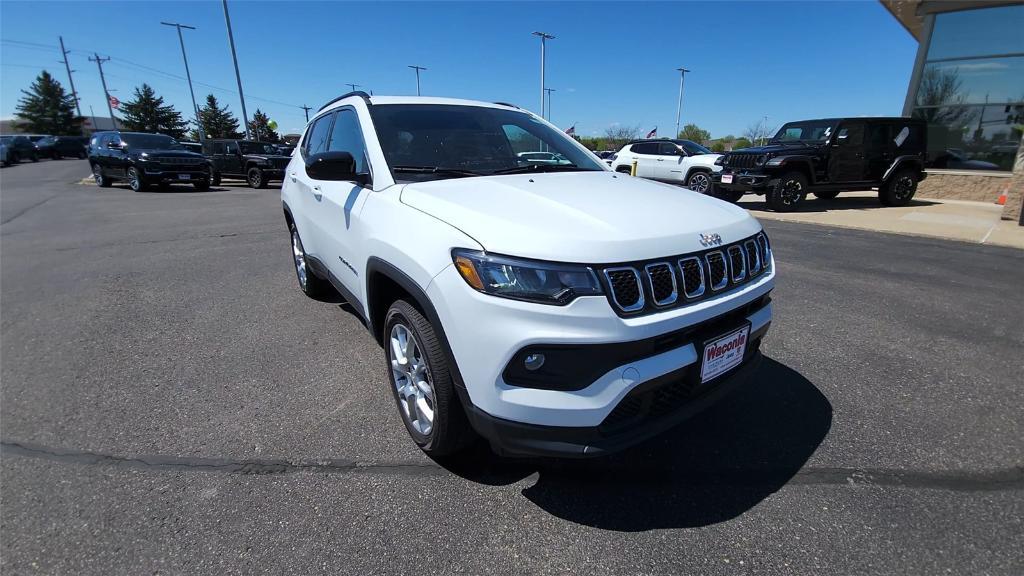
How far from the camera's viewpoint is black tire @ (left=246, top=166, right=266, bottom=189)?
1650 cm

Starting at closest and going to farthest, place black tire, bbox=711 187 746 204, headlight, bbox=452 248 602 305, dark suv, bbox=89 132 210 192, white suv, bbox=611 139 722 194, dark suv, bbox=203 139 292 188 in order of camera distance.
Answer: headlight, bbox=452 248 602 305 → black tire, bbox=711 187 746 204 → white suv, bbox=611 139 722 194 → dark suv, bbox=89 132 210 192 → dark suv, bbox=203 139 292 188

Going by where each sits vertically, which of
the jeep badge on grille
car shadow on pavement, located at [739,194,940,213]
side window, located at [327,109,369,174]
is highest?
side window, located at [327,109,369,174]

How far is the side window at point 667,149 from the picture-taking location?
1414cm

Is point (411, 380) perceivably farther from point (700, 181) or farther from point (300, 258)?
point (700, 181)

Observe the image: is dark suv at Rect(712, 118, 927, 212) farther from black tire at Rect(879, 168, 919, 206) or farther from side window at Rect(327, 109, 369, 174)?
side window at Rect(327, 109, 369, 174)

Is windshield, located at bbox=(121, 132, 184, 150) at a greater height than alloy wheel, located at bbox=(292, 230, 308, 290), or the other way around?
windshield, located at bbox=(121, 132, 184, 150)

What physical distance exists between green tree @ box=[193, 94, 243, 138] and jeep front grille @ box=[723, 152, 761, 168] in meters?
71.2

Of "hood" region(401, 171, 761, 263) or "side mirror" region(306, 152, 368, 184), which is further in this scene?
"side mirror" region(306, 152, 368, 184)

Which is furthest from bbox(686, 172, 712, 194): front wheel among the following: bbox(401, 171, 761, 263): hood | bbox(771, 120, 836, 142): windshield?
bbox(401, 171, 761, 263): hood

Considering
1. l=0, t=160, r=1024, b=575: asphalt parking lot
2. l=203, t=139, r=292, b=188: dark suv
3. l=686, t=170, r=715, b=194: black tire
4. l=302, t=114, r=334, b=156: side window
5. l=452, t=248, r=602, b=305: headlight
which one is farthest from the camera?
l=203, t=139, r=292, b=188: dark suv

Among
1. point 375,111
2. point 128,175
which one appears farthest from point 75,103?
point 375,111

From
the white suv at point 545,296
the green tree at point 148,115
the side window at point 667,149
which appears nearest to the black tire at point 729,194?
the side window at point 667,149

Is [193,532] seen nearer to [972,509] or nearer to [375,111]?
[375,111]

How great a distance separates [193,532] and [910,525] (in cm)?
299
